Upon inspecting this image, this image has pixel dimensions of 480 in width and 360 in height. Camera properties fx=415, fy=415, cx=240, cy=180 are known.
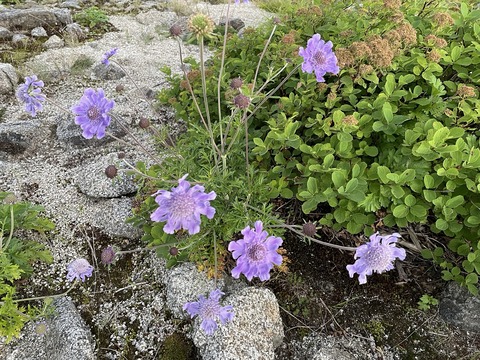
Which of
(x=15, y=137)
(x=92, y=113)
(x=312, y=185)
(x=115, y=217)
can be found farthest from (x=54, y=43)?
(x=312, y=185)

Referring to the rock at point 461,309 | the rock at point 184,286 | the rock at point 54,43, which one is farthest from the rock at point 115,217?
the rock at point 54,43

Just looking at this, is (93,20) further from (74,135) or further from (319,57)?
(319,57)

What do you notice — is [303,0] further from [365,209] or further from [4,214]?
[4,214]

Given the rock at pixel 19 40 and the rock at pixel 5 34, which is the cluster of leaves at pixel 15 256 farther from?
the rock at pixel 5 34

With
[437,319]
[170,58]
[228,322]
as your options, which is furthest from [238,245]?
[170,58]

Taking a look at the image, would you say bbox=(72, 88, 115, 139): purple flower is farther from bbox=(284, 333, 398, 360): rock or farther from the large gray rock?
the large gray rock

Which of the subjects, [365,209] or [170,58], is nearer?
[365,209]
